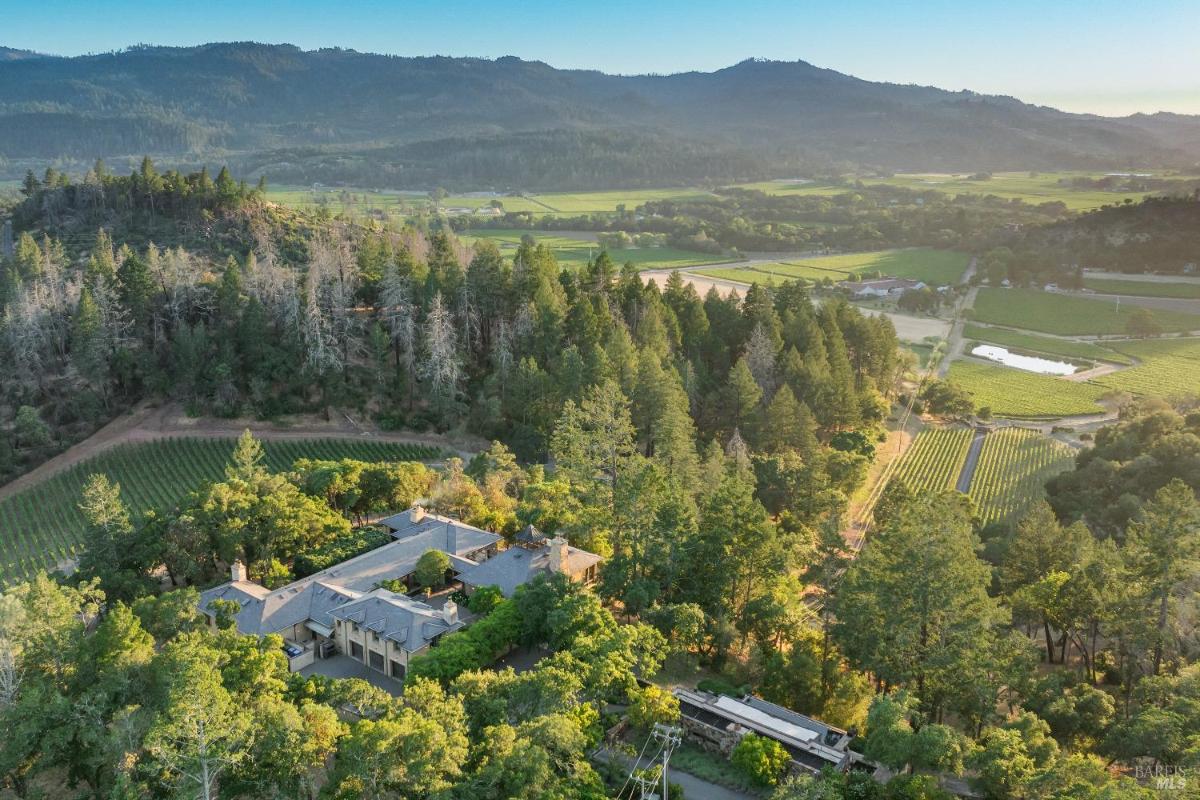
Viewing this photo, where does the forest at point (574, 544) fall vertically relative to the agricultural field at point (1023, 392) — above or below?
above

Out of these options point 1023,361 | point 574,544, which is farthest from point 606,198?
point 574,544

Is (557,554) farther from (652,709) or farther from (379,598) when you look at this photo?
(652,709)

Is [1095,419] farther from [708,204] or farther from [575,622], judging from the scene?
[708,204]

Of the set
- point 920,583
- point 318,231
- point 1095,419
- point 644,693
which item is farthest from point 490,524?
point 1095,419

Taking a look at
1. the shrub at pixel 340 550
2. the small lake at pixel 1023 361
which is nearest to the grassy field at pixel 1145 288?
the small lake at pixel 1023 361

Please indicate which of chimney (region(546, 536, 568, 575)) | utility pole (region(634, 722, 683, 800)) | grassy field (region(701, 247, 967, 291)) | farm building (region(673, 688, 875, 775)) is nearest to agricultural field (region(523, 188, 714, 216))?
grassy field (region(701, 247, 967, 291))

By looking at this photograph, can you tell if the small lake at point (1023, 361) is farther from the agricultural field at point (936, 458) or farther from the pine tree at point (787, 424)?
the pine tree at point (787, 424)
